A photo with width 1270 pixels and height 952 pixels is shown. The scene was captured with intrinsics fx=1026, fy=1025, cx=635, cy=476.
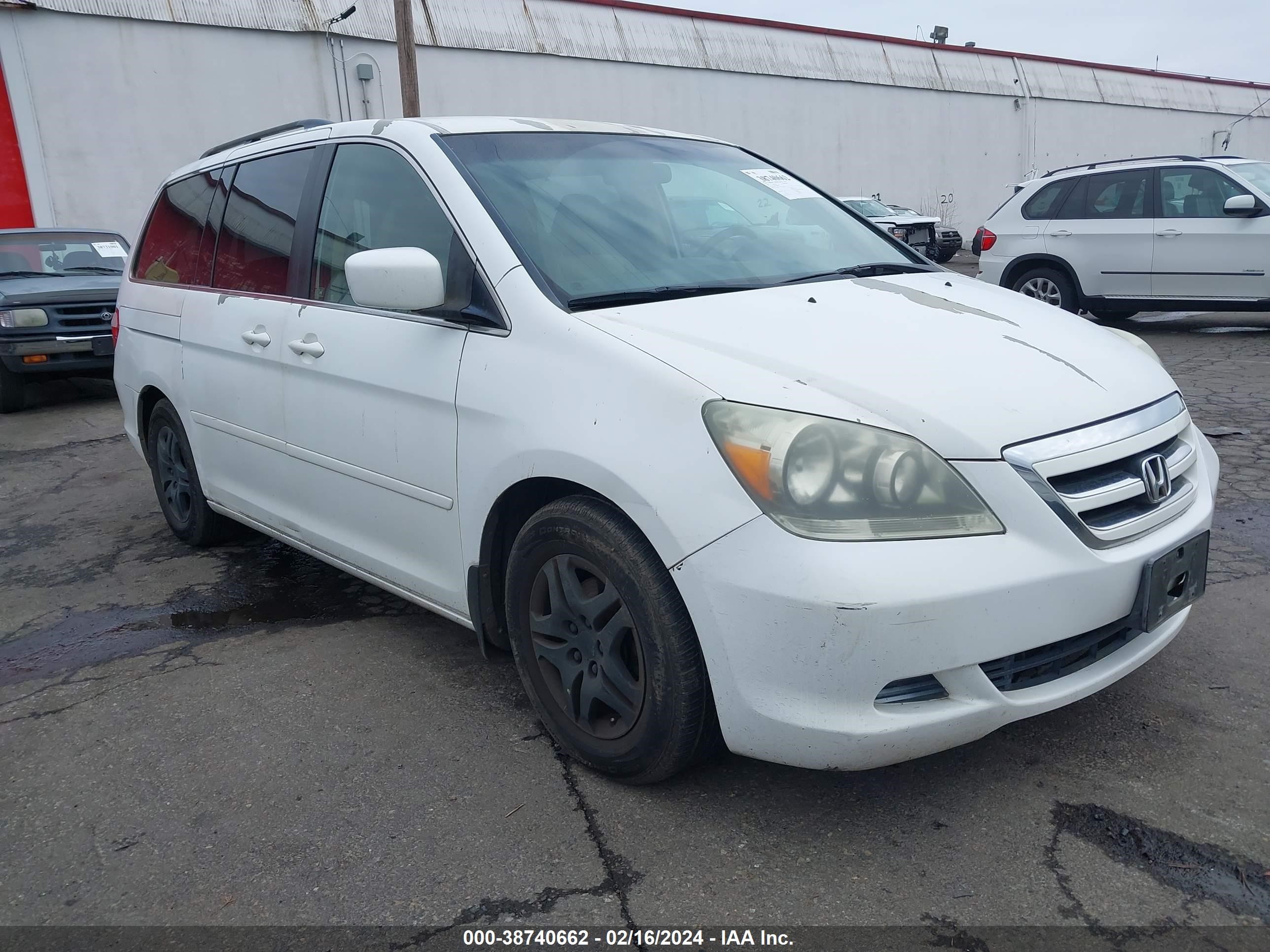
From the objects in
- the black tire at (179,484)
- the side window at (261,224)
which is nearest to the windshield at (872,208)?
the black tire at (179,484)

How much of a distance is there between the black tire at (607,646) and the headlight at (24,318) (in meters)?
8.21

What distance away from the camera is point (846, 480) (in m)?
2.12

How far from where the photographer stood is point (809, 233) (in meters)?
3.41

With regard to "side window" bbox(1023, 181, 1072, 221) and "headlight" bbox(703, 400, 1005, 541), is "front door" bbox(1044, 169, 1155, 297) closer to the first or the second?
"side window" bbox(1023, 181, 1072, 221)

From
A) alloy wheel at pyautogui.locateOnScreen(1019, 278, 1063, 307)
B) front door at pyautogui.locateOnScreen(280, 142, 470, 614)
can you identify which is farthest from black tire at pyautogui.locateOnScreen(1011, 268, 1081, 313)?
front door at pyautogui.locateOnScreen(280, 142, 470, 614)

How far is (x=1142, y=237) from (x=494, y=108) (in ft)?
→ 48.9

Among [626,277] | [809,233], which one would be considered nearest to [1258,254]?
[809,233]

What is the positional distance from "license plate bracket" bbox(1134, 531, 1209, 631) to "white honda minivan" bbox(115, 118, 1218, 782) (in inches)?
0.4

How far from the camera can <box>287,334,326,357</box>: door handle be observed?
129 inches

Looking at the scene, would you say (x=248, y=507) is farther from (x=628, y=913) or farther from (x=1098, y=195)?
(x=1098, y=195)

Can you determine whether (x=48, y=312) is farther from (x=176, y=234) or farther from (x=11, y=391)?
(x=176, y=234)

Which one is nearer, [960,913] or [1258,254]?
[960,913]

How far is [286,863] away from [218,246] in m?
2.64

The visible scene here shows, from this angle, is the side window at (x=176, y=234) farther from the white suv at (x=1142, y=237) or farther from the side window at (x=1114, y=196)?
the side window at (x=1114, y=196)
